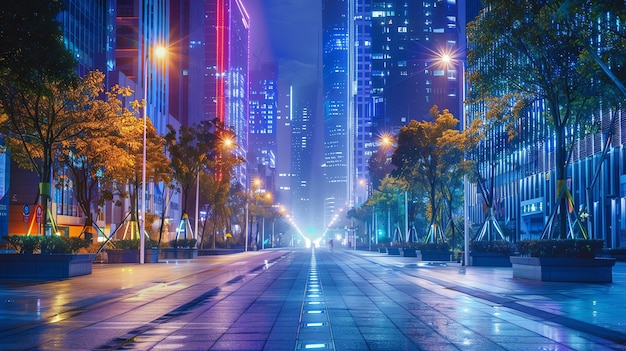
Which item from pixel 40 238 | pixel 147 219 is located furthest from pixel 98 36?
pixel 40 238

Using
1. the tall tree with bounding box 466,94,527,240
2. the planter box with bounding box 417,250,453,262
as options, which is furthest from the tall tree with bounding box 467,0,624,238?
the planter box with bounding box 417,250,453,262

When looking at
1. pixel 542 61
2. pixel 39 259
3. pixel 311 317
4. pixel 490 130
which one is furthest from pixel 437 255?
pixel 311 317

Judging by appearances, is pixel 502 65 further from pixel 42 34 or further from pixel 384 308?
pixel 42 34

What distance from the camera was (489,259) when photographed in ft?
161

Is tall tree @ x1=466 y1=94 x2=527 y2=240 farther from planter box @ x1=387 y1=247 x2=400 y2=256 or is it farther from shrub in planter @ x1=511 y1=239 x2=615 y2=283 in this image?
planter box @ x1=387 y1=247 x2=400 y2=256

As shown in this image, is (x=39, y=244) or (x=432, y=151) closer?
(x=39, y=244)

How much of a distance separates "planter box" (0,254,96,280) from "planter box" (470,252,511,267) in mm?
27379

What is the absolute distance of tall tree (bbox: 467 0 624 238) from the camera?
29.1m

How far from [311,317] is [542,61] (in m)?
17.9

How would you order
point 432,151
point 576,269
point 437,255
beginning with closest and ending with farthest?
point 576,269 → point 432,151 → point 437,255

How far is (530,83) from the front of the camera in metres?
31.5

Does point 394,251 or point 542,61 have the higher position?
point 542,61

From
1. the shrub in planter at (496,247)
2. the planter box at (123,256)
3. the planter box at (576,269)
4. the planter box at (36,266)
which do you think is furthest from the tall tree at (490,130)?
the planter box at (123,256)

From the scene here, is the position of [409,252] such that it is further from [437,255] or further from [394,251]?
[437,255]
